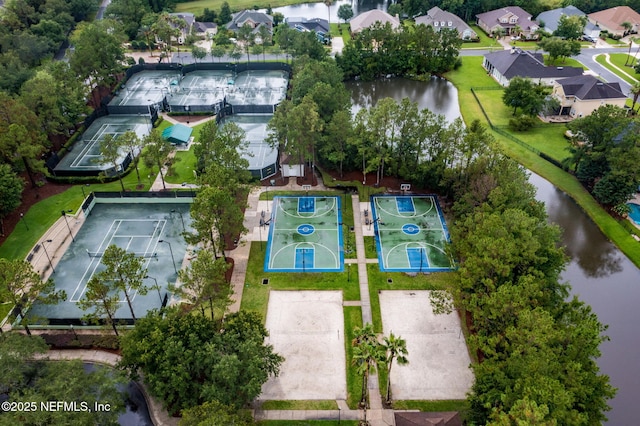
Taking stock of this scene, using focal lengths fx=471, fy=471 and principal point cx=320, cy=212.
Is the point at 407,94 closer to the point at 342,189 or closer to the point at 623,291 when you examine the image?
the point at 342,189

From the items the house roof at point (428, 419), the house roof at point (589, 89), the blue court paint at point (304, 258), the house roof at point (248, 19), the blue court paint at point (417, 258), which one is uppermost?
the house roof at point (248, 19)

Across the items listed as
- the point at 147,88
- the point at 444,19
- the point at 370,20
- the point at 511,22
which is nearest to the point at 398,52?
the point at 370,20

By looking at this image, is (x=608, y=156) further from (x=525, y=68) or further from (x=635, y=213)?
(x=525, y=68)

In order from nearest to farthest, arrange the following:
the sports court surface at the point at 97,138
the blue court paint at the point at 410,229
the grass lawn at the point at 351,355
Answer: the grass lawn at the point at 351,355 < the blue court paint at the point at 410,229 < the sports court surface at the point at 97,138

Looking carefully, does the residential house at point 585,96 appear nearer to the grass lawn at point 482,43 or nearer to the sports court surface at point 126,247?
the grass lawn at point 482,43

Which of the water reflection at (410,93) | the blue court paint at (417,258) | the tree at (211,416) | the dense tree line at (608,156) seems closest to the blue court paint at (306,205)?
the blue court paint at (417,258)
